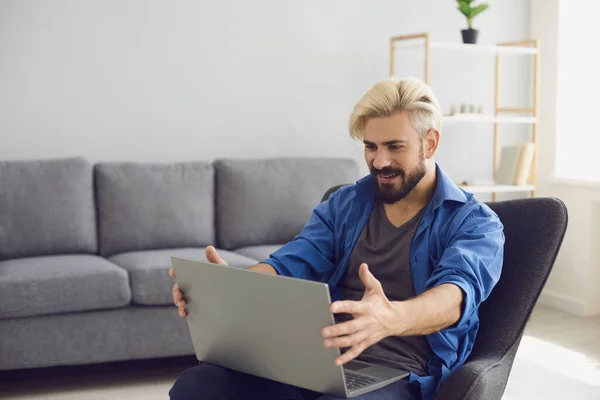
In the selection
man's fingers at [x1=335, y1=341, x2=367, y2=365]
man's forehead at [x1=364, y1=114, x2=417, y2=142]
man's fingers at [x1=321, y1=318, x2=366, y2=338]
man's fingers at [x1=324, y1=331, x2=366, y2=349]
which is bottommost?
man's fingers at [x1=335, y1=341, x2=367, y2=365]

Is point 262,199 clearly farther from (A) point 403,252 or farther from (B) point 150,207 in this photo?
(A) point 403,252

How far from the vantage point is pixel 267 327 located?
1.46 m

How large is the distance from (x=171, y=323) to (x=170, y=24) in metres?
1.54

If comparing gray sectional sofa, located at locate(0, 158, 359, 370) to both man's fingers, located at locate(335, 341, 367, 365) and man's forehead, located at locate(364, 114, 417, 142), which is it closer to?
man's forehead, located at locate(364, 114, 417, 142)

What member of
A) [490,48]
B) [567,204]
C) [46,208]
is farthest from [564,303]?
[46,208]

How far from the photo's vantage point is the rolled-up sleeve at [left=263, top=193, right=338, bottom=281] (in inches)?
77.6

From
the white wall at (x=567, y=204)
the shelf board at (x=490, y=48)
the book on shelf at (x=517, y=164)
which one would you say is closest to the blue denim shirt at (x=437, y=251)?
the shelf board at (x=490, y=48)

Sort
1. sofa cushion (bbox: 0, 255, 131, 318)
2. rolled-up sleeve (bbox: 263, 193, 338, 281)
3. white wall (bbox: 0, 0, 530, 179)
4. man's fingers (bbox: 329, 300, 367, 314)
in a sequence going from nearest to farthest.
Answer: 1. man's fingers (bbox: 329, 300, 367, 314)
2. rolled-up sleeve (bbox: 263, 193, 338, 281)
3. sofa cushion (bbox: 0, 255, 131, 318)
4. white wall (bbox: 0, 0, 530, 179)

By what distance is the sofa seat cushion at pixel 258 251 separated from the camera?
3564 millimetres

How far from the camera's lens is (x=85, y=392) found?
124 inches

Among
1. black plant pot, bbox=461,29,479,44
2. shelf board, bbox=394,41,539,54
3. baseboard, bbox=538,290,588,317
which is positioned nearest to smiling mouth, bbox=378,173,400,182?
shelf board, bbox=394,41,539,54

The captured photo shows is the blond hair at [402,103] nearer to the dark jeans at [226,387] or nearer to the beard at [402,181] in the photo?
the beard at [402,181]

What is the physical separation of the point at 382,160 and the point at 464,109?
2634 millimetres

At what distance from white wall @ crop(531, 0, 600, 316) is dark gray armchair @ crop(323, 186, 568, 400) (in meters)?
2.59
